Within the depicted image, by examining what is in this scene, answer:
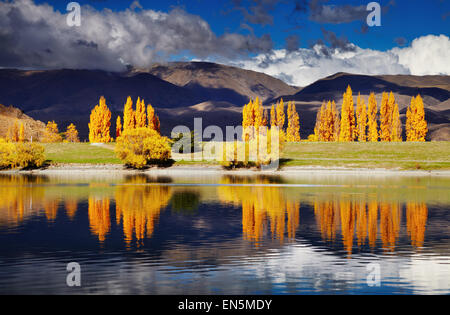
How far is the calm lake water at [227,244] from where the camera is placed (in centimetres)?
1827

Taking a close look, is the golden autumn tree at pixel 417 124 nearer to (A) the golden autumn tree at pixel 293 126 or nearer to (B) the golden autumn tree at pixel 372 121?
(B) the golden autumn tree at pixel 372 121

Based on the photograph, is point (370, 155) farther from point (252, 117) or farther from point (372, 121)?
point (372, 121)

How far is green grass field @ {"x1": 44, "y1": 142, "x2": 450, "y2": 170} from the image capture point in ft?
305

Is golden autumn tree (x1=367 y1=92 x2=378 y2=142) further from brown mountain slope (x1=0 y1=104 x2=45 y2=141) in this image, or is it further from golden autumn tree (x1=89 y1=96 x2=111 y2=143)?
brown mountain slope (x1=0 y1=104 x2=45 y2=141)

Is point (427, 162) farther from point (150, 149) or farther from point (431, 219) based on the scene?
point (431, 219)

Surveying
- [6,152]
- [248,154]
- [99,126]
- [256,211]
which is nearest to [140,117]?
[99,126]

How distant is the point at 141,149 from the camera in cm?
9600

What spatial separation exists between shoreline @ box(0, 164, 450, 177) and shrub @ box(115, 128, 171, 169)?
192 cm

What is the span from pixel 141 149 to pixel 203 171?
1338 cm

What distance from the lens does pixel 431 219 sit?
112ft

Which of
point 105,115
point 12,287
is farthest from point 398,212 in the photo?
point 105,115

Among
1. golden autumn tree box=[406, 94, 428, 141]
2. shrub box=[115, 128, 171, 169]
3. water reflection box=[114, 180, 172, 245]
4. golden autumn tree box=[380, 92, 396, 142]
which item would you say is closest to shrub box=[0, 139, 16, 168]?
shrub box=[115, 128, 171, 169]

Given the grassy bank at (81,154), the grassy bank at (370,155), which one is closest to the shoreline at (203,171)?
the grassy bank at (370,155)

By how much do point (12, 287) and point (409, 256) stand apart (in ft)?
56.2
